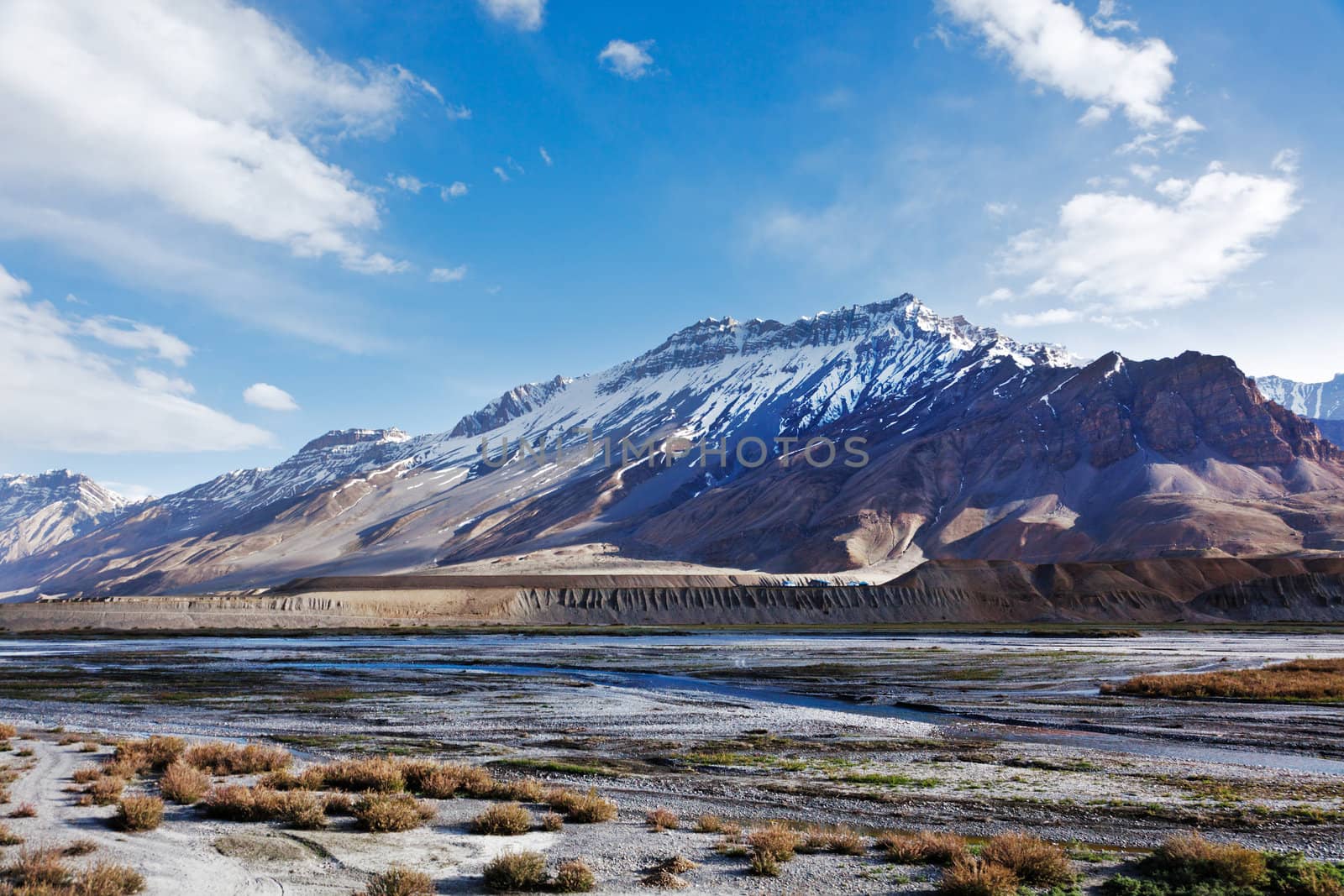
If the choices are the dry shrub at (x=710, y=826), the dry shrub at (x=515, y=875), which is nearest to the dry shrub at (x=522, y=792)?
the dry shrub at (x=710, y=826)

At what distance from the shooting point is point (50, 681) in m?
41.5

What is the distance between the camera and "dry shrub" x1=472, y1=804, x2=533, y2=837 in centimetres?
1344

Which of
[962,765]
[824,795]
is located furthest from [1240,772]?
[824,795]

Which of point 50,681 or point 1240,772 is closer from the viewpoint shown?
point 1240,772

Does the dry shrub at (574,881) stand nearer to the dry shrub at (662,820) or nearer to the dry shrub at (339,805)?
the dry shrub at (662,820)

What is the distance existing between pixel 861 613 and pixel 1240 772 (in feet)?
324

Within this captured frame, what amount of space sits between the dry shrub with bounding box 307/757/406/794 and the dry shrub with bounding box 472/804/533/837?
3.07m

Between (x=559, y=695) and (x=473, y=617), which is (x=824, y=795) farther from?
(x=473, y=617)

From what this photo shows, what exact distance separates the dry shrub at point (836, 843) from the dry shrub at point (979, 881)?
1.82m

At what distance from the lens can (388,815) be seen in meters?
13.4

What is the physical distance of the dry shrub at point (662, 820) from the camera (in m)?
14.1

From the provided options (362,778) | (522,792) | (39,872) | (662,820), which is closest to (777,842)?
(662,820)

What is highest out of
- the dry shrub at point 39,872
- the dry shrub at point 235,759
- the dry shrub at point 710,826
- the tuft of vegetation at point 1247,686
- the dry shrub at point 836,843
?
the dry shrub at point 39,872

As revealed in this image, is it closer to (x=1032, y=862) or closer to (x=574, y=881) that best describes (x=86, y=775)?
(x=574, y=881)
